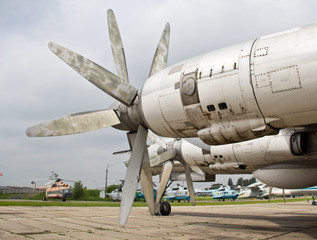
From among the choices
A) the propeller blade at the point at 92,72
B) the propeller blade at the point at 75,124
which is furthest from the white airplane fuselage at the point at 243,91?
the propeller blade at the point at 75,124

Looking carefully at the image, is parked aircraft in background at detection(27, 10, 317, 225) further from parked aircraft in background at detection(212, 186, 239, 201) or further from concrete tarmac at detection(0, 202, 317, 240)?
parked aircraft in background at detection(212, 186, 239, 201)

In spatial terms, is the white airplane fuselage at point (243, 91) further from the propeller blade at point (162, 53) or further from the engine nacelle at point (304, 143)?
the engine nacelle at point (304, 143)

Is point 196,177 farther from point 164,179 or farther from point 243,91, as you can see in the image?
point 243,91

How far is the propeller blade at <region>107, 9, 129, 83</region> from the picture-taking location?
752cm

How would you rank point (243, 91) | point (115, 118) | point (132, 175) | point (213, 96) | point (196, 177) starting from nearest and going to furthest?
1. point (243, 91)
2. point (213, 96)
3. point (132, 175)
4. point (115, 118)
5. point (196, 177)

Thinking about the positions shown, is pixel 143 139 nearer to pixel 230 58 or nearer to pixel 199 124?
pixel 199 124

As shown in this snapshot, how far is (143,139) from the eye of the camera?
6699 mm

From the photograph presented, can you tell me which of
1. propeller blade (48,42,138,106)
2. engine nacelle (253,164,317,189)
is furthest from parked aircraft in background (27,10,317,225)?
engine nacelle (253,164,317,189)

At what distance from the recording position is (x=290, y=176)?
9.26 m

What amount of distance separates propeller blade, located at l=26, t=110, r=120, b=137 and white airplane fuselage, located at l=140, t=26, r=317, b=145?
4.83 ft

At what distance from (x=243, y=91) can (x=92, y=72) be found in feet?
10.8

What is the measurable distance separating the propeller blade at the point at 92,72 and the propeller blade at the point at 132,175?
117 centimetres

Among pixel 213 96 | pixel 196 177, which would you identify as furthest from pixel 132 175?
pixel 196 177

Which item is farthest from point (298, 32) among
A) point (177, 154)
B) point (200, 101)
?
point (177, 154)
